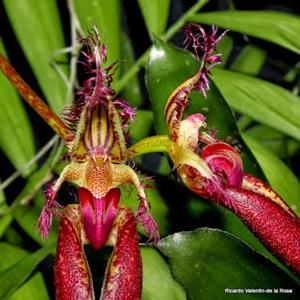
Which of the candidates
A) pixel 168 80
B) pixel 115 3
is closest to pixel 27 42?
pixel 115 3

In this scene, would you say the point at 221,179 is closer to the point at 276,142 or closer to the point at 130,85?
the point at 276,142

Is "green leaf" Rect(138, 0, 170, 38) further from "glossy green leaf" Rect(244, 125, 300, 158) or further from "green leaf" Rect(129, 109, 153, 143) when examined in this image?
"glossy green leaf" Rect(244, 125, 300, 158)

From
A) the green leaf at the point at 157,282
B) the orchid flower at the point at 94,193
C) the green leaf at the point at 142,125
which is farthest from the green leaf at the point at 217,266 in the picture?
the green leaf at the point at 142,125

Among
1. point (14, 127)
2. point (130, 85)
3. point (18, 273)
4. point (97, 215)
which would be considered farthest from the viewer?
point (130, 85)

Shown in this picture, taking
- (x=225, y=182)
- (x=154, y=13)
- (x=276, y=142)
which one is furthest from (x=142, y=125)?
(x=225, y=182)

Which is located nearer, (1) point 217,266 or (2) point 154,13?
(1) point 217,266

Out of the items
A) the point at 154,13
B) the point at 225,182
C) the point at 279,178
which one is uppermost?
A: the point at 154,13

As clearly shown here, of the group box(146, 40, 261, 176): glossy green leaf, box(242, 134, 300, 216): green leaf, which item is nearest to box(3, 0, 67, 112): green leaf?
box(146, 40, 261, 176): glossy green leaf
